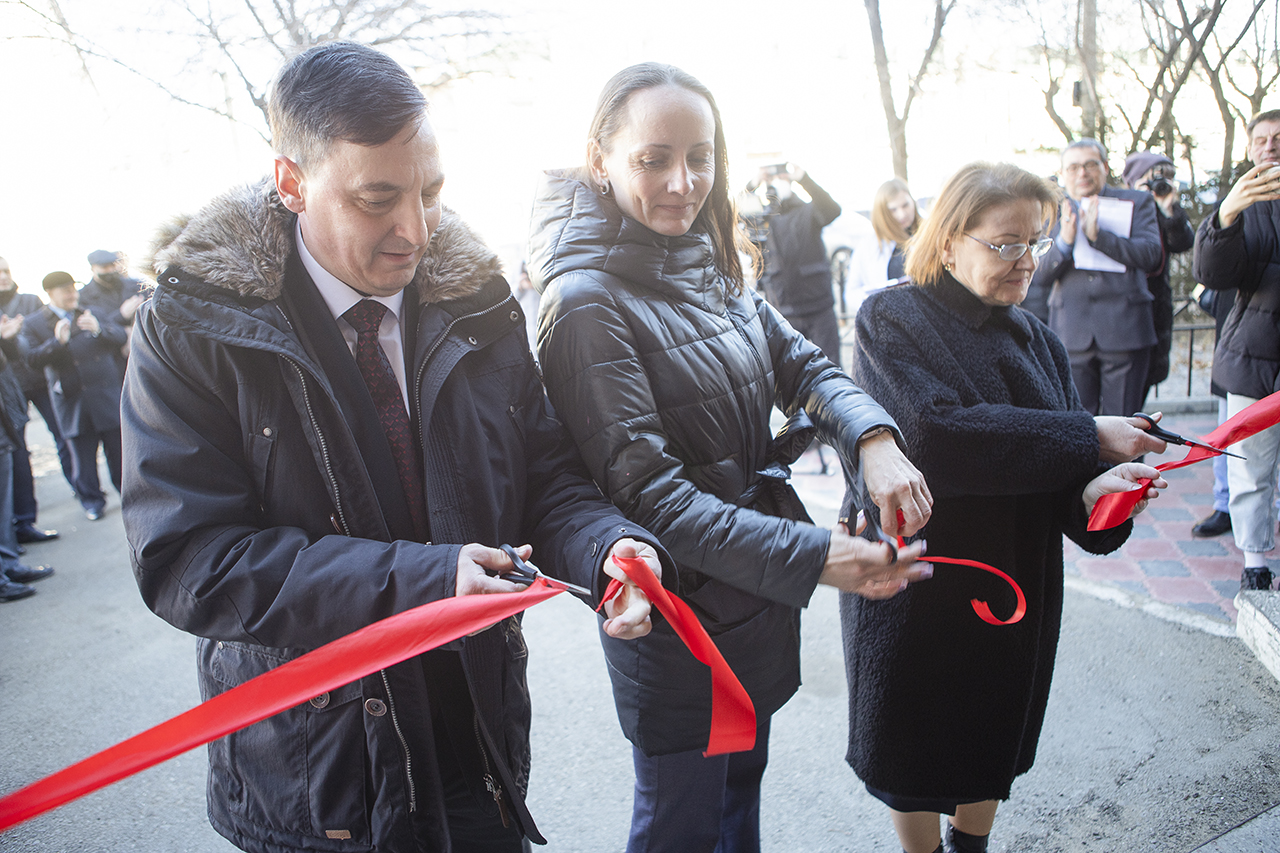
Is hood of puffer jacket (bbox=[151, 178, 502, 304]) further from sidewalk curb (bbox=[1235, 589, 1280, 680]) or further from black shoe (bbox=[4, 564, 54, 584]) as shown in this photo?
black shoe (bbox=[4, 564, 54, 584])

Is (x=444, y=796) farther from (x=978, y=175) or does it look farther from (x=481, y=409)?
(x=978, y=175)

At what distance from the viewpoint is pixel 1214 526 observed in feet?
16.7

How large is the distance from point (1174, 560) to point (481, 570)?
487 cm

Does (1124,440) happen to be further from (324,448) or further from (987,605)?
(324,448)

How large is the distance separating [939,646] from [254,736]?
171 centimetres

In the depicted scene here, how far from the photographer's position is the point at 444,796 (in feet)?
5.69

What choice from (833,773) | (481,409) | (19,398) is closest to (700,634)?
(481,409)

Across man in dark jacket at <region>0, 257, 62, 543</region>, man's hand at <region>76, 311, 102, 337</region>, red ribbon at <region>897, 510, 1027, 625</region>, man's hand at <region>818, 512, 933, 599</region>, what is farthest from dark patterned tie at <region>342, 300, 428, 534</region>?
man's hand at <region>76, 311, 102, 337</region>

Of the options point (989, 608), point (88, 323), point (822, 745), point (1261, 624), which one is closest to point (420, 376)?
point (989, 608)

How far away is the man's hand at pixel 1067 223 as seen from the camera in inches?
214

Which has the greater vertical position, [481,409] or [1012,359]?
[481,409]

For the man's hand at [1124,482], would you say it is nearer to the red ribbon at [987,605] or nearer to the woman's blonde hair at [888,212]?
the red ribbon at [987,605]

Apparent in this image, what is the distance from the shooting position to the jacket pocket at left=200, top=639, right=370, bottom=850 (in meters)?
1.53

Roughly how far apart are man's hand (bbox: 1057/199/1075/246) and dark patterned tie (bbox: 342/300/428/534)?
5.23 meters
